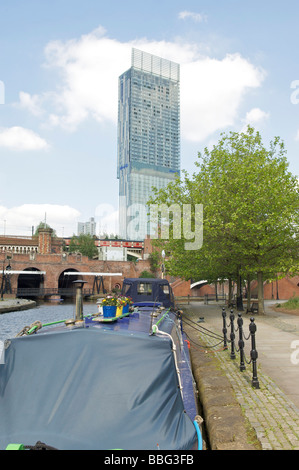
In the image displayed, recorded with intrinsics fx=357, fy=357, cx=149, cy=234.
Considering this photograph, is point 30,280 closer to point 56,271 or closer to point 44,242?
point 44,242

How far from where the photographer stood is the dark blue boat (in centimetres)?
364

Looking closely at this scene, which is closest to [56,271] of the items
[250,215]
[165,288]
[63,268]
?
[63,268]

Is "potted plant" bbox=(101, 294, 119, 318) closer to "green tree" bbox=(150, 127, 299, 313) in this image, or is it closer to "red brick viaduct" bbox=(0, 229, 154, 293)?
"green tree" bbox=(150, 127, 299, 313)

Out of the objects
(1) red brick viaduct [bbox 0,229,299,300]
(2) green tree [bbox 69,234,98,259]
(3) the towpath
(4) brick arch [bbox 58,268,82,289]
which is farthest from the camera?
(2) green tree [bbox 69,234,98,259]

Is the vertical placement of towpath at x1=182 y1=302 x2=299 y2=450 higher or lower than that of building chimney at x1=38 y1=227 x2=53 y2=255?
lower

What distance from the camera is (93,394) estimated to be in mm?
3967

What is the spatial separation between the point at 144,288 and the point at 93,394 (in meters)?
10.0

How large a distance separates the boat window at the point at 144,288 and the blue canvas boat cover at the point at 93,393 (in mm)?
9219

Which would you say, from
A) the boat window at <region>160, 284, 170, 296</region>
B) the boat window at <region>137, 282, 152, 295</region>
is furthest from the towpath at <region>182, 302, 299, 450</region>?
the boat window at <region>137, 282, 152, 295</region>

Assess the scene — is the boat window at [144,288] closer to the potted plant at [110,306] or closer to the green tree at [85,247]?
the potted plant at [110,306]

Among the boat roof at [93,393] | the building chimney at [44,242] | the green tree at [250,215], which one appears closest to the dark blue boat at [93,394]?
the boat roof at [93,393]

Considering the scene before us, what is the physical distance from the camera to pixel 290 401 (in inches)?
232
